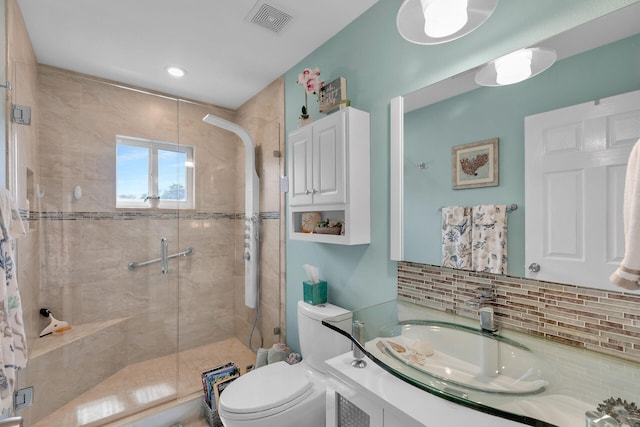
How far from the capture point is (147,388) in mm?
2098

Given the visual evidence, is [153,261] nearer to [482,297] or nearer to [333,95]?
[333,95]

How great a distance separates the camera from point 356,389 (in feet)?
3.37

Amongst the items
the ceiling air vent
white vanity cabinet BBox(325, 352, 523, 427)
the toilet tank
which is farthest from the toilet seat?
the ceiling air vent

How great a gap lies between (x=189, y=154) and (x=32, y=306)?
137cm

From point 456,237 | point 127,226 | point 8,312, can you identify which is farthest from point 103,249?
point 456,237

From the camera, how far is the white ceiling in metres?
1.64

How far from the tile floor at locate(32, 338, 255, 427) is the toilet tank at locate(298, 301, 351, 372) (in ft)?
2.91

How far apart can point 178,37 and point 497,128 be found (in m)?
1.92

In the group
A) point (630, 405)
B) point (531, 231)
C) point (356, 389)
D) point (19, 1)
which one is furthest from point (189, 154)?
point (630, 405)

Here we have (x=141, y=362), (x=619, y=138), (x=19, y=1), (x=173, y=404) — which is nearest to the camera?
(x=619, y=138)

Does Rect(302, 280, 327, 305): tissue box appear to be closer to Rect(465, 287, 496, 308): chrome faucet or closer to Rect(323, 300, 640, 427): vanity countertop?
Rect(323, 300, 640, 427): vanity countertop

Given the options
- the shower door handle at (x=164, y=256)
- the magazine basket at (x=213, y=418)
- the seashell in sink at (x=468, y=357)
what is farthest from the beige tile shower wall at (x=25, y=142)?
the seashell in sink at (x=468, y=357)

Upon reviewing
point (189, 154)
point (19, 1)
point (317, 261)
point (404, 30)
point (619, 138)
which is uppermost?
point (19, 1)

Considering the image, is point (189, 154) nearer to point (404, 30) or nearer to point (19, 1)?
point (19, 1)
